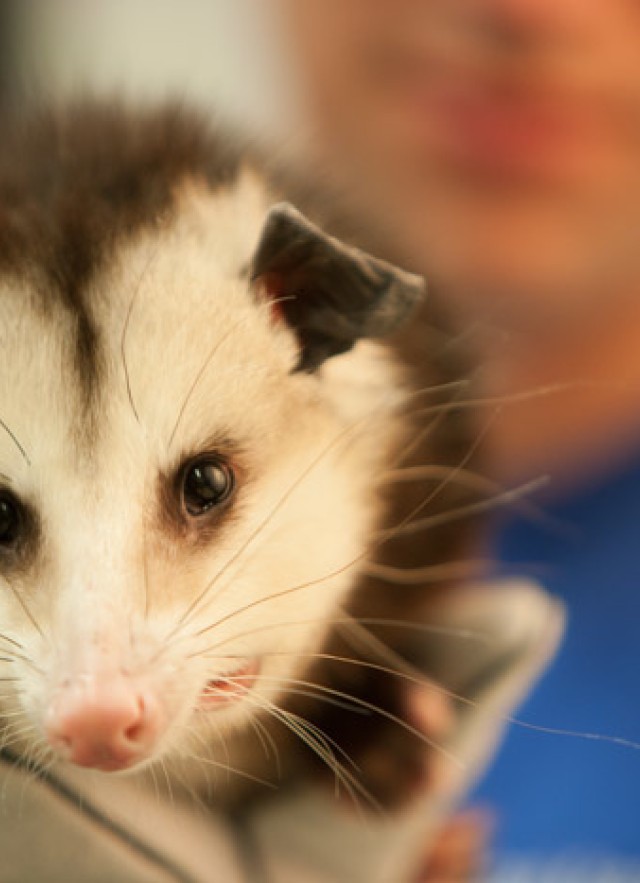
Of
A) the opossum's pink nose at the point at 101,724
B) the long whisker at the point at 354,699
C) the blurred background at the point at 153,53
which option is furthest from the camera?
the blurred background at the point at 153,53

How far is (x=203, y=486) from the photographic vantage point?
65cm

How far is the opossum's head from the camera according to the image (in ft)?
1.89

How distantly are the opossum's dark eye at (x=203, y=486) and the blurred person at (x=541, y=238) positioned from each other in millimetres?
240

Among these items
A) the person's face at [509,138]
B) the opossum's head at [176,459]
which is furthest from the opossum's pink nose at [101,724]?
the person's face at [509,138]

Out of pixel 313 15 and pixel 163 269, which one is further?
pixel 313 15

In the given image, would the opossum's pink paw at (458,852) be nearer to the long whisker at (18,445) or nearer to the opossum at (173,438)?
the opossum at (173,438)

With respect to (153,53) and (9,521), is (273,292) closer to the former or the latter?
(9,521)

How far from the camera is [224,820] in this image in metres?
0.74

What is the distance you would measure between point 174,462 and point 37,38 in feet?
1.65

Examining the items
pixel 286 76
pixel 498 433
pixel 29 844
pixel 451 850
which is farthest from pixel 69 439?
pixel 286 76

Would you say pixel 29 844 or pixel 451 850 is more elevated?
pixel 451 850

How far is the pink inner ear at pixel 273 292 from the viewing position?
2.16 ft

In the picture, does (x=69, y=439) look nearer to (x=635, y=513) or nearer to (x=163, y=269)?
(x=163, y=269)

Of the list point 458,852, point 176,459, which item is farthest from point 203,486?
point 458,852
